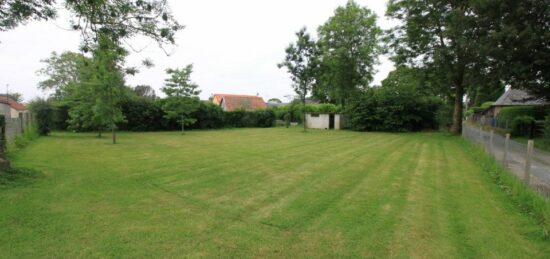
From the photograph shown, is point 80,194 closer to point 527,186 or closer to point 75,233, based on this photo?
point 75,233

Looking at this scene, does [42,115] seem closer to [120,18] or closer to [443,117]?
[120,18]

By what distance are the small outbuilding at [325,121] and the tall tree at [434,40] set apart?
28.3 ft

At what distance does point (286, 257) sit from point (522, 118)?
1999 centimetres

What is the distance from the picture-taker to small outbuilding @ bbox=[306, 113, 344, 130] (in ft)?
94.6

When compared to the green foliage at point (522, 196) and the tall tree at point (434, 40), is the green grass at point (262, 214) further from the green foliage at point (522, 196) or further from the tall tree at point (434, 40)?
the tall tree at point (434, 40)

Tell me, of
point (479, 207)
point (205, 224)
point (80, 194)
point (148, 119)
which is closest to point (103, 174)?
point (80, 194)

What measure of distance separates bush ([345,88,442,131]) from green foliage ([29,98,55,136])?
2206cm

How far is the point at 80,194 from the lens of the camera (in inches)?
207

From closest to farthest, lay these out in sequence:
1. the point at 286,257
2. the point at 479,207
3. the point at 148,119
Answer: the point at 286,257 → the point at 479,207 → the point at 148,119

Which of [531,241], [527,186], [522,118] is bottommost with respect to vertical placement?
[531,241]

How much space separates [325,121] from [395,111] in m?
6.66

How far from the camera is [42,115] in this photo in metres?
18.4

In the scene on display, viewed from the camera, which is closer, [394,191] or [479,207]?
[479,207]

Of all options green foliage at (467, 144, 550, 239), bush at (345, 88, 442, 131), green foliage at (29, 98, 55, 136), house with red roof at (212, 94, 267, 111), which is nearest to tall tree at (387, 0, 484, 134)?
bush at (345, 88, 442, 131)
